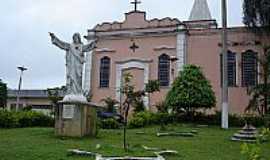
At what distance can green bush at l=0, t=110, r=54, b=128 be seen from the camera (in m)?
19.3

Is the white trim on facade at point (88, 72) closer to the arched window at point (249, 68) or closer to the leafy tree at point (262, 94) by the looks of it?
the arched window at point (249, 68)

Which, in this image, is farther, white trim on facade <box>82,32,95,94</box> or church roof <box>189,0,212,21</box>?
church roof <box>189,0,212,21</box>

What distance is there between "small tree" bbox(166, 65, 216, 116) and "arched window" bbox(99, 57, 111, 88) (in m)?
7.45

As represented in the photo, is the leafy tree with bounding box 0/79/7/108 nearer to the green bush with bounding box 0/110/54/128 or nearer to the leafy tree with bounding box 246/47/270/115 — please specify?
the green bush with bounding box 0/110/54/128

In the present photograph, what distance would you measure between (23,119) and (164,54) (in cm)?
1299

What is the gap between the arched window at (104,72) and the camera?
103 ft

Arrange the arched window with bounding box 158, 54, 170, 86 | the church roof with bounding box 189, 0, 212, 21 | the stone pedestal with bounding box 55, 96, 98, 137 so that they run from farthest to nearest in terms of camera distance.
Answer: the church roof with bounding box 189, 0, 212, 21, the arched window with bounding box 158, 54, 170, 86, the stone pedestal with bounding box 55, 96, 98, 137

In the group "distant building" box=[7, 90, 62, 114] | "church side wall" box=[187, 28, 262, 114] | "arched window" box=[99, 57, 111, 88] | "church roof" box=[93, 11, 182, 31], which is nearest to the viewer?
"church side wall" box=[187, 28, 262, 114]

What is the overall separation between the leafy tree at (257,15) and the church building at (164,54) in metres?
1.15

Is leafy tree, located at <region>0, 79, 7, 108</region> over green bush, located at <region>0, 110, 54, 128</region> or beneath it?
over

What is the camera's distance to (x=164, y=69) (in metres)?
30.2

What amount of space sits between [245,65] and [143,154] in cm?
1992

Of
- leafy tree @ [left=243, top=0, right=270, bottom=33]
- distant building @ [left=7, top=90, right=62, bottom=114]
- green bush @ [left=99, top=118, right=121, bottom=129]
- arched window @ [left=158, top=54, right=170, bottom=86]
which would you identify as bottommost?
green bush @ [left=99, top=118, right=121, bottom=129]

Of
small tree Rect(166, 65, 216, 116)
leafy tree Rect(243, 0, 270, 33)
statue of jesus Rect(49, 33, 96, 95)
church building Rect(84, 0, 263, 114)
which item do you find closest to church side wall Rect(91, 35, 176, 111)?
church building Rect(84, 0, 263, 114)
